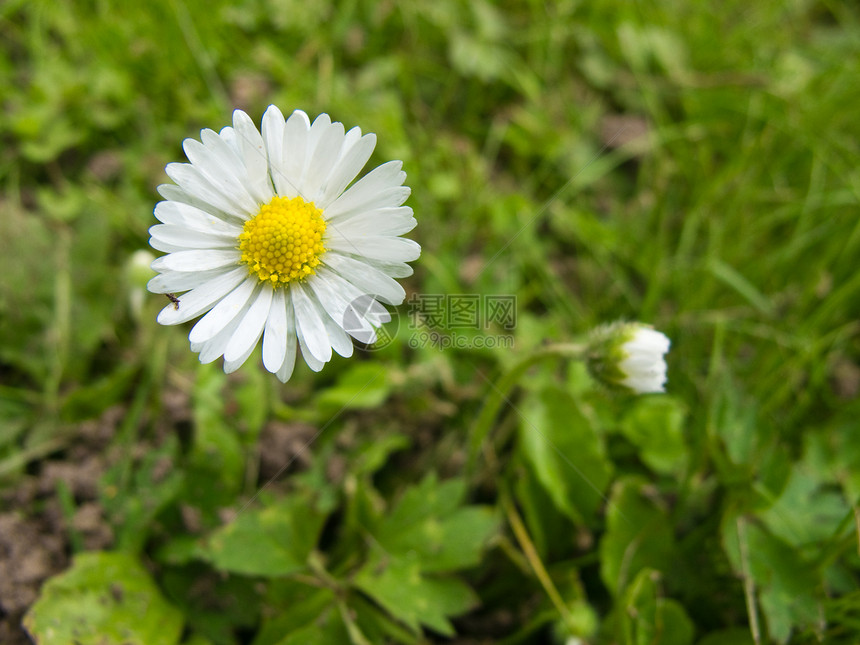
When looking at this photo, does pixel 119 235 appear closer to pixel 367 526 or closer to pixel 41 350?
pixel 41 350

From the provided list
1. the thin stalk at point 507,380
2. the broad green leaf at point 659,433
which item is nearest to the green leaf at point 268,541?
the thin stalk at point 507,380

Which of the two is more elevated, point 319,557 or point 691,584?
point 691,584

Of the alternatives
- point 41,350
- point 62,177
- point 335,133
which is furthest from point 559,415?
point 62,177

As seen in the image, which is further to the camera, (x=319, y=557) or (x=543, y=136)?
(x=543, y=136)

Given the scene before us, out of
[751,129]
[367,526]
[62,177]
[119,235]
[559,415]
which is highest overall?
[751,129]

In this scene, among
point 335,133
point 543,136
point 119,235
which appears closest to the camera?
point 335,133

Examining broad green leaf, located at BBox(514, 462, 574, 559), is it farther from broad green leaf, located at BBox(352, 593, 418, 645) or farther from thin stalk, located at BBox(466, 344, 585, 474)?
broad green leaf, located at BBox(352, 593, 418, 645)

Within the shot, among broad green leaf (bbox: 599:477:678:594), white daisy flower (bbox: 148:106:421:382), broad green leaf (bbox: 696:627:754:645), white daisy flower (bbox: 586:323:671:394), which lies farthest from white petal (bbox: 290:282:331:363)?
broad green leaf (bbox: 696:627:754:645)
